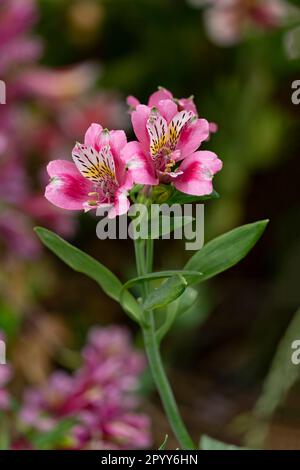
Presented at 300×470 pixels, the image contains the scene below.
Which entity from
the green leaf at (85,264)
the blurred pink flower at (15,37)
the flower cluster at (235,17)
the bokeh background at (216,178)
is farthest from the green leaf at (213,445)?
the flower cluster at (235,17)

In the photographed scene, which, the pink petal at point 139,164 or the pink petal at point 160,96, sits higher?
the pink petal at point 160,96

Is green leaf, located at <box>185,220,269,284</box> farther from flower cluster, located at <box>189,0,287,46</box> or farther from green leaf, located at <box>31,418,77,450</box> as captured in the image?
flower cluster, located at <box>189,0,287,46</box>

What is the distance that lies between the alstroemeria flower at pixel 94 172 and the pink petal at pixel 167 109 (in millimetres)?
20

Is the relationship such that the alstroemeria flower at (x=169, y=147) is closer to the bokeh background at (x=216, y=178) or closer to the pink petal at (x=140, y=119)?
the pink petal at (x=140, y=119)

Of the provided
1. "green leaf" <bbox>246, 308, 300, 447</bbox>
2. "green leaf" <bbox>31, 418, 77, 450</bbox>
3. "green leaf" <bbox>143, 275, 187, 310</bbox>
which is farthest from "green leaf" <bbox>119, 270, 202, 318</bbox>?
"green leaf" <bbox>246, 308, 300, 447</bbox>

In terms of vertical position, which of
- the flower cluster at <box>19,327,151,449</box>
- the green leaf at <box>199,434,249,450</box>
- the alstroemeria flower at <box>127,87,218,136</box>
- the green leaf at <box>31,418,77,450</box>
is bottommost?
the green leaf at <box>199,434,249,450</box>

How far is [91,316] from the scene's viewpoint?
3.26ft

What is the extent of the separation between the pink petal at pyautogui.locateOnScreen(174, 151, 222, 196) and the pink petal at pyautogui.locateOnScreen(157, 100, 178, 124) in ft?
0.06

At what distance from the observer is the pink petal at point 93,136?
35 centimetres

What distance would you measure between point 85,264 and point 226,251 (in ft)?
0.20

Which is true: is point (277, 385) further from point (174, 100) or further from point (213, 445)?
point (174, 100)

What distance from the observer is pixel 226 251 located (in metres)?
0.37

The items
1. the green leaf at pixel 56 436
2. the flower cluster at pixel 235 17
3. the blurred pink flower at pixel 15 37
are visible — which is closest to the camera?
the green leaf at pixel 56 436

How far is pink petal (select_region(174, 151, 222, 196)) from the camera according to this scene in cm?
33
